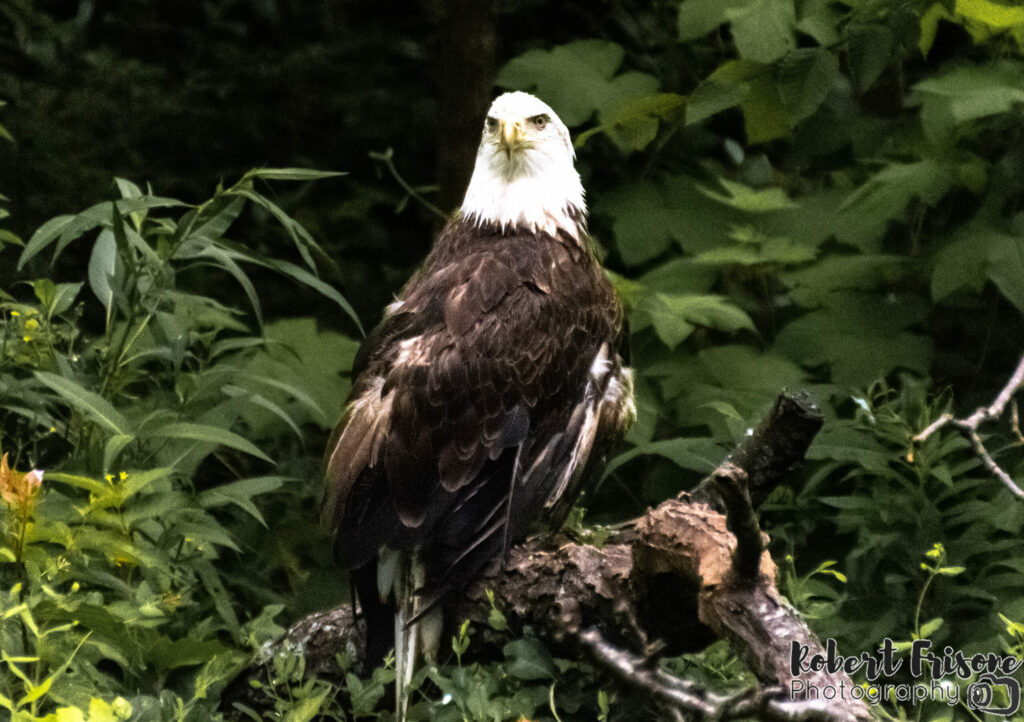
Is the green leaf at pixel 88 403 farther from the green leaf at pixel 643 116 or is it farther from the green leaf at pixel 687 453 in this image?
the green leaf at pixel 643 116

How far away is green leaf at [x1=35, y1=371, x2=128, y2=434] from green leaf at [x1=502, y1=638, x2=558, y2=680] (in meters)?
0.92

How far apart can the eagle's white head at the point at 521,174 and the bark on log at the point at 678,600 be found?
34.0 inches

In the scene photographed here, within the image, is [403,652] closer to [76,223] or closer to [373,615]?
[373,615]

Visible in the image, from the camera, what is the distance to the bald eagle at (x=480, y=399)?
9.09 feet

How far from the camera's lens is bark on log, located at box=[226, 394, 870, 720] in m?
1.81

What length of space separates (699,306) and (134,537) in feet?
5.97

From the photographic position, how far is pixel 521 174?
131 inches

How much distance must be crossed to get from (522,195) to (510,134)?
16 cm

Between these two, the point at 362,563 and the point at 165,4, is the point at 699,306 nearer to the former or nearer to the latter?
the point at 362,563

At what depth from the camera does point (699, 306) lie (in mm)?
3781

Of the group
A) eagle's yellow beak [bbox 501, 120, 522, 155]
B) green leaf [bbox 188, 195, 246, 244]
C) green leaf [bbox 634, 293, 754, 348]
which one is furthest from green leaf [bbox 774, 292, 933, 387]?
green leaf [bbox 188, 195, 246, 244]

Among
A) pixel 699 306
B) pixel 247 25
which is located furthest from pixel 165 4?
pixel 699 306

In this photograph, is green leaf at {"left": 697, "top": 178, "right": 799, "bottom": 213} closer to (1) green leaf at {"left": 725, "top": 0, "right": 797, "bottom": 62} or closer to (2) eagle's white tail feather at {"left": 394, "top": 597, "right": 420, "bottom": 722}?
(1) green leaf at {"left": 725, "top": 0, "right": 797, "bottom": 62}

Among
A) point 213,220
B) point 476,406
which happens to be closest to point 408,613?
point 476,406
